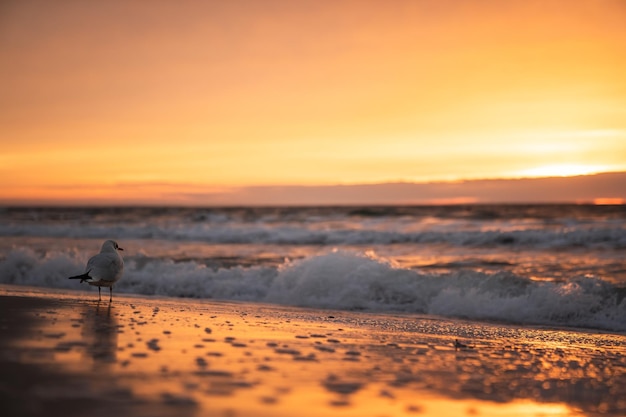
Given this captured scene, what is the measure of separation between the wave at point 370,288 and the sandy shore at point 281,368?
235 cm

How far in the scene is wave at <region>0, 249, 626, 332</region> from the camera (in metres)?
10.2

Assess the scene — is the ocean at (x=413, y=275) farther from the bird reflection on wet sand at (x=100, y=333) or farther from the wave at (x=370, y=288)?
the bird reflection on wet sand at (x=100, y=333)

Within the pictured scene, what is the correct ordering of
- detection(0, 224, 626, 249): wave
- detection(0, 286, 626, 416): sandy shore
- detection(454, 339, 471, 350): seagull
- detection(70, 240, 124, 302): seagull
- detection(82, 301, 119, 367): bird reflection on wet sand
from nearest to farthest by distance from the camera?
1. detection(0, 286, 626, 416): sandy shore
2. detection(82, 301, 119, 367): bird reflection on wet sand
3. detection(454, 339, 471, 350): seagull
4. detection(70, 240, 124, 302): seagull
5. detection(0, 224, 626, 249): wave

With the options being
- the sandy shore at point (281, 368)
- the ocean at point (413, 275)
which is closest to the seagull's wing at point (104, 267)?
the sandy shore at point (281, 368)

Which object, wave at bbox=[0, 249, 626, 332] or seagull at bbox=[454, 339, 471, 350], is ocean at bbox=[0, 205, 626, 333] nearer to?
Result: wave at bbox=[0, 249, 626, 332]

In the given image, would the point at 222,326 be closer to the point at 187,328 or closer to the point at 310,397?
the point at 187,328

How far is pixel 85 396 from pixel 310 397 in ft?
4.50

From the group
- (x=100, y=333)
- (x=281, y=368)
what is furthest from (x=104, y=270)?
(x=281, y=368)

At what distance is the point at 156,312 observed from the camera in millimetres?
8062

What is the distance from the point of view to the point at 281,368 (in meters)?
4.82

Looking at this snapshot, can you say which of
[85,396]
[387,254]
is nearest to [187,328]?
[85,396]

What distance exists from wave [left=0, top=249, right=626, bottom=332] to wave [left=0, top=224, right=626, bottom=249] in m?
10.7

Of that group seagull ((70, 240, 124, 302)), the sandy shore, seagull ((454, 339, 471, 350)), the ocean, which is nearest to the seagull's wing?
seagull ((70, 240, 124, 302))

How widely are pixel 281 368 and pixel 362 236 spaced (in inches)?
875
